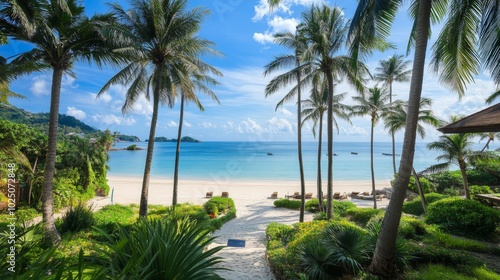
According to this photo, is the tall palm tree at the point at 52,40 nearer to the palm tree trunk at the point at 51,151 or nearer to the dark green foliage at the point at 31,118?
the palm tree trunk at the point at 51,151

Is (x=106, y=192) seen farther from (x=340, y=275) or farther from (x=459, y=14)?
(x=459, y=14)

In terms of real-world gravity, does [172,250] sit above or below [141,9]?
below

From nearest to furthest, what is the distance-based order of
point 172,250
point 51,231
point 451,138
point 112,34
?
point 172,250 < point 51,231 < point 112,34 < point 451,138

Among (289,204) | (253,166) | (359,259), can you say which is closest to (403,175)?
(359,259)

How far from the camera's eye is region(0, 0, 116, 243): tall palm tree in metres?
7.18

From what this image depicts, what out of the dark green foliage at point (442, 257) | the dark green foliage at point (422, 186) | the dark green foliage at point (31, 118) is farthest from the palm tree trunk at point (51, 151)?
the dark green foliage at point (422, 186)

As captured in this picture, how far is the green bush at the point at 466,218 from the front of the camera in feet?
25.4

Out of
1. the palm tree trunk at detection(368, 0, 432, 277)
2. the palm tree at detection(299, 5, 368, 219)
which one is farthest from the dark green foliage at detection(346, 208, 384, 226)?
the palm tree trunk at detection(368, 0, 432, 277)

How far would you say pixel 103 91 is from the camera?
35.7 ft

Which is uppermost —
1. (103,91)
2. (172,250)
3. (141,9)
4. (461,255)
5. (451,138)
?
(141,9)

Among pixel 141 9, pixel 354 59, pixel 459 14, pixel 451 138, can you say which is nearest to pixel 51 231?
pixel 141 9

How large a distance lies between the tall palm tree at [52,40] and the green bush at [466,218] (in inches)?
541

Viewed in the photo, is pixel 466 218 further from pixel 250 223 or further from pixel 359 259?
pixel 250 223

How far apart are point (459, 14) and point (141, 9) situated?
1158cm
